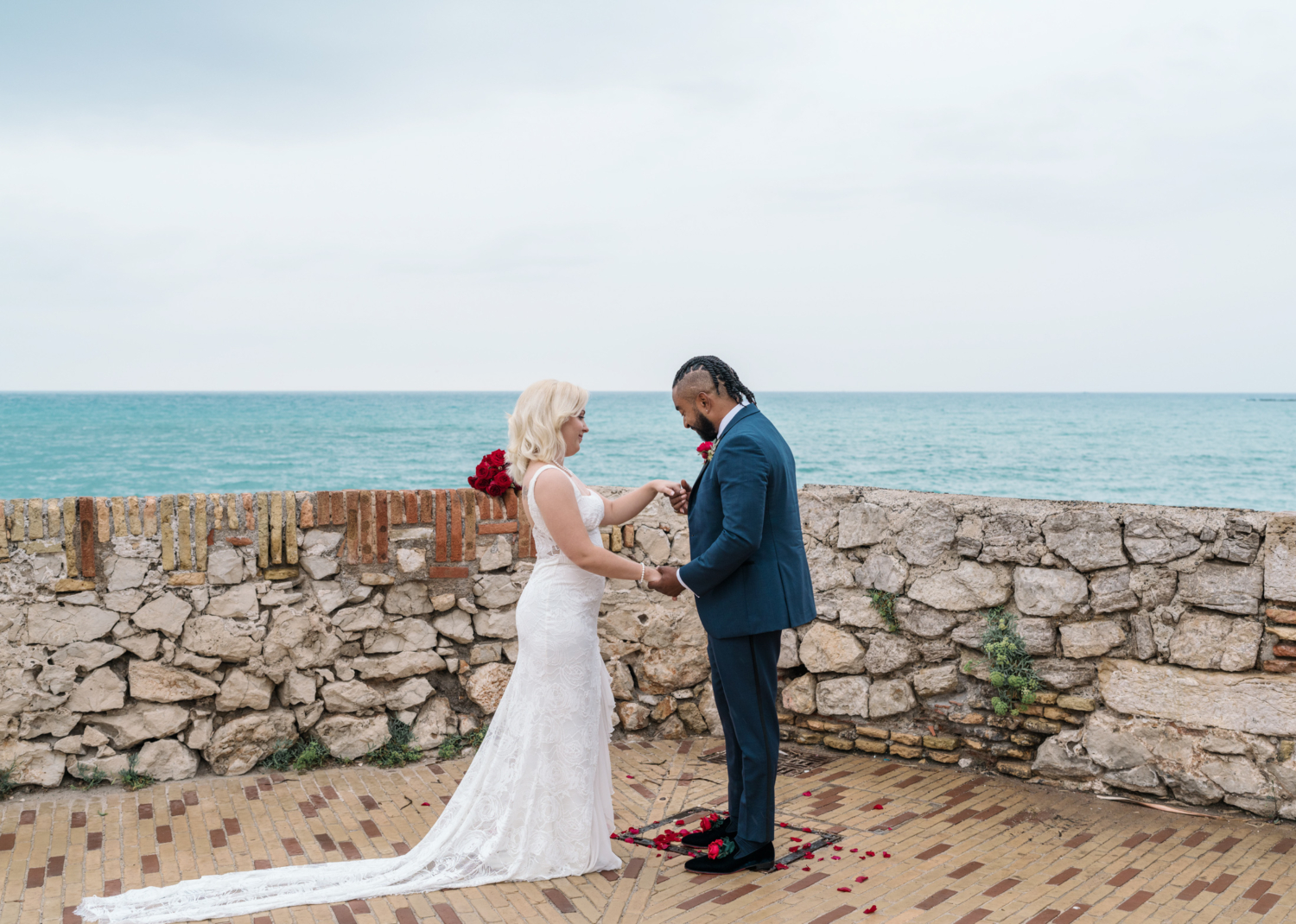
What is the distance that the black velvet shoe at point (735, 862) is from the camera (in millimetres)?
3588

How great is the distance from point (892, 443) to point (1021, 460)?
8.02m

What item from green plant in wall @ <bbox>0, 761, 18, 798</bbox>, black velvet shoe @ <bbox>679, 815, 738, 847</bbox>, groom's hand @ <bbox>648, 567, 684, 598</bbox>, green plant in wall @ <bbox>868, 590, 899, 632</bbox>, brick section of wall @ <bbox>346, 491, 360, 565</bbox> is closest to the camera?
groom's hand @ <bbox>648, 567, 684, 598</bbox>

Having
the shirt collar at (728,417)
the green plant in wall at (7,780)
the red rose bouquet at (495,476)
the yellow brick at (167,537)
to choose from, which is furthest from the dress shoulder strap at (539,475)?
the green plant in wall at (7,780)

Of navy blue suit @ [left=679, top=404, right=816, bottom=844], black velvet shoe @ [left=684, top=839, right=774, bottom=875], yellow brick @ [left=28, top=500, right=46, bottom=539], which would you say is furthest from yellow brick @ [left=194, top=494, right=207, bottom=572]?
black velvet shoe @ [left=684, top=839, right=774, bottom=875]

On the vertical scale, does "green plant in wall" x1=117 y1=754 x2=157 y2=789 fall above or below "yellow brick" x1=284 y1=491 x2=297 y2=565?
below

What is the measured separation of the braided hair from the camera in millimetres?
3670

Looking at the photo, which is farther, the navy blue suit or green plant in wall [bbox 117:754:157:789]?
green plant in wall [bbox 117:754:157:789]

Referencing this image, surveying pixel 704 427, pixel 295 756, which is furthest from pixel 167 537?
pixel 704 427

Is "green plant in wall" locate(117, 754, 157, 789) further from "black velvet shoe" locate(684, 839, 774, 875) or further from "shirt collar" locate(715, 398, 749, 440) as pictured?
"shirt collar" locate(715, 398, 749, 440)

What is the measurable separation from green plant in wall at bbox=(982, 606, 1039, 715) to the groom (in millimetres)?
1428

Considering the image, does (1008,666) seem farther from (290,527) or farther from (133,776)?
(133,776)

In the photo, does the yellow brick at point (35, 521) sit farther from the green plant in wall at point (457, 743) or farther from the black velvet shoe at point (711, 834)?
the black velvet shoe at point (711, 834)

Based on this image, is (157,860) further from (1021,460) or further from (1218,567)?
(1021,460)

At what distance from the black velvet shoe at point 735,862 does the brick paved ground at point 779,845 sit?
1.4 inches
